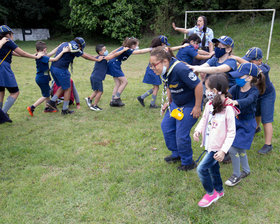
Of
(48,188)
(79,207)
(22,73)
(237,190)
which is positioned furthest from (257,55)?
(22,73)

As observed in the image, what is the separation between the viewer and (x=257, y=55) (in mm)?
4023

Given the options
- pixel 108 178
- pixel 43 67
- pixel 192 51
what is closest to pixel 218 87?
pixel 108 178

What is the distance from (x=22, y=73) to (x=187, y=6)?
14.7m

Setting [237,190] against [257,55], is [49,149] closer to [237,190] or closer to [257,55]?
[237,190]

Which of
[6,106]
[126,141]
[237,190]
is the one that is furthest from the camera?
[6,106]

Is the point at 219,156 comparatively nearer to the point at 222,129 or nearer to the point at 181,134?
the point at 222,129

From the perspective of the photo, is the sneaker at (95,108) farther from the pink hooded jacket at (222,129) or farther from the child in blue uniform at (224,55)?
the pink hooded jacket at (222,129)

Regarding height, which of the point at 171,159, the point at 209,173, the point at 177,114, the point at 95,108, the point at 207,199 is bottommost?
the point at 95,108

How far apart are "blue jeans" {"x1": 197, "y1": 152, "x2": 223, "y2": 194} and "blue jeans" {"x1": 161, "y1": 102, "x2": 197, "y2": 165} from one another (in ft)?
2.21

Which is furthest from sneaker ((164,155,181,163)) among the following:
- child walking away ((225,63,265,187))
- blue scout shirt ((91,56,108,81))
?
blue scout shirt ((91,56,108,81))

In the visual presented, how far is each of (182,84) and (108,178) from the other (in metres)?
1.69

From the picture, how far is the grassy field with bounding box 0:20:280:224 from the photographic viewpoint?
10.1ft

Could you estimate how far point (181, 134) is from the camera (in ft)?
12.1

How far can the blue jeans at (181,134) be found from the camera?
12.1 feet
